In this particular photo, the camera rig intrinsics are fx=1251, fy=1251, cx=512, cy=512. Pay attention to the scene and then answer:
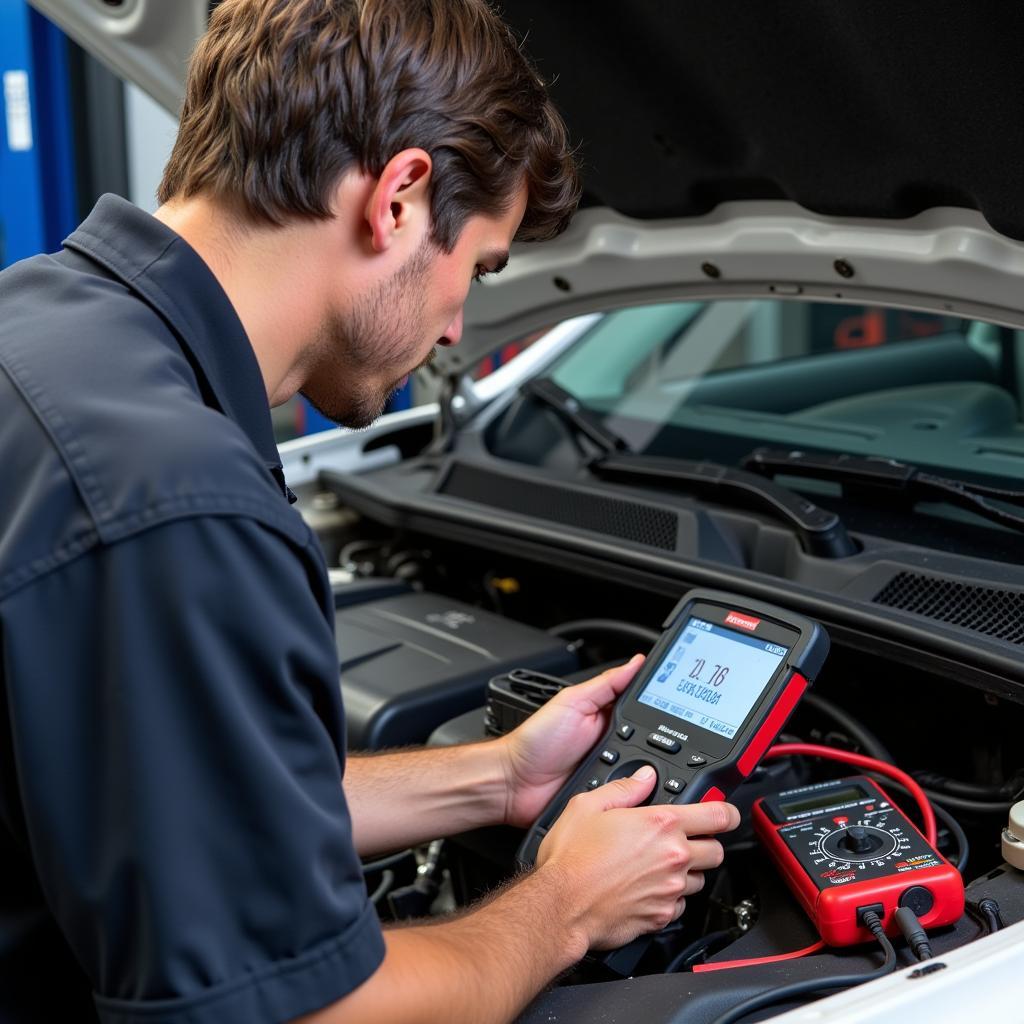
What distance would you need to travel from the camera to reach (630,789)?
3.94ft

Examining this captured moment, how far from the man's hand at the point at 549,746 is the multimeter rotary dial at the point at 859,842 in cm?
29

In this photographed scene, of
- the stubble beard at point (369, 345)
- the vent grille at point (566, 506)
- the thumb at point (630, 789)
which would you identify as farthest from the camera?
the vent grille at point (566, 506)

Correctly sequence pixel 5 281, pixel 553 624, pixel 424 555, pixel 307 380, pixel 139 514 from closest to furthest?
pixel 139 514, pixel 5 281, pixel 307 380, pixel 553 624, pixel 424 555

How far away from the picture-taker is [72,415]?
82 centimetres

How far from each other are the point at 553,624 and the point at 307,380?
877 millimetres

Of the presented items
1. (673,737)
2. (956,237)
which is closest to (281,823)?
(673,737)

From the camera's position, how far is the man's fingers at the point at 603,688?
1.35 m

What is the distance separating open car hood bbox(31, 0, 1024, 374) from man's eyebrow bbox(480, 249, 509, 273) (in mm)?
403

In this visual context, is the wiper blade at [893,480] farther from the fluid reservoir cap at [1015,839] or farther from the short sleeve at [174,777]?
the short sleeve at [174,777]

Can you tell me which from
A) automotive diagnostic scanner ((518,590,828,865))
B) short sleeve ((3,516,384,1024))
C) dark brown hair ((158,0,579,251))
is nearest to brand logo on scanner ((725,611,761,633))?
automotive diagnostic scanner ((518,590,828,865))

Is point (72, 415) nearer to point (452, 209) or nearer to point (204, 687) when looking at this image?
point (204, 687)

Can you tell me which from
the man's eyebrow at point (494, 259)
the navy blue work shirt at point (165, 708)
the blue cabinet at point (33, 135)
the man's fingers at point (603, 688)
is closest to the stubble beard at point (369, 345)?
the man's eyebrow at point (494, 259)

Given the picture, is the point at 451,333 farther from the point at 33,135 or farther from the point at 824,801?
the point at 33,135

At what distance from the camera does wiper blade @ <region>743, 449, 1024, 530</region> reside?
1.53 metres
